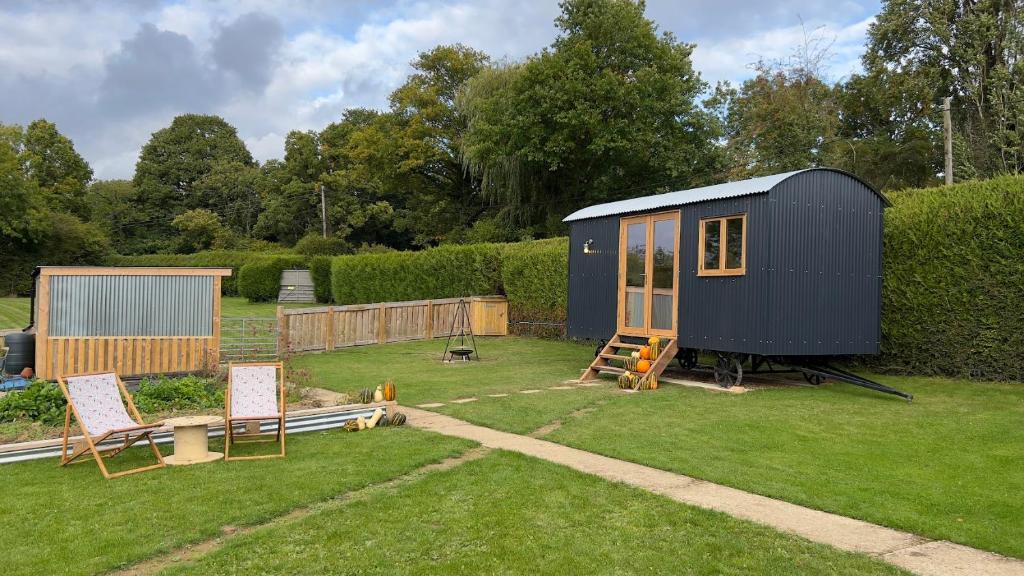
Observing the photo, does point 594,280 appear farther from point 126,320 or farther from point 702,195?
point 126,320

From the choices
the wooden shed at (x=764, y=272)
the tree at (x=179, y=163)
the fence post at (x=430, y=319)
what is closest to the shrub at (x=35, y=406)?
the wooden shed at (x=764, y=272)

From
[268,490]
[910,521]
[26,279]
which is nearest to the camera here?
[910,521]

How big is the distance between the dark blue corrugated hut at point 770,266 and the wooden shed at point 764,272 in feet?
0.06

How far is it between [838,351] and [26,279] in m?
51.3

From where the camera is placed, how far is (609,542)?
4.46 metres

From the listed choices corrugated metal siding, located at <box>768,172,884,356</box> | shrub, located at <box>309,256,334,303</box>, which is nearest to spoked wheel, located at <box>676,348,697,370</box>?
corrugated metal siding, located at <box>768,172,884,356</box>

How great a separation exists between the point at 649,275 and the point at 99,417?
912cm

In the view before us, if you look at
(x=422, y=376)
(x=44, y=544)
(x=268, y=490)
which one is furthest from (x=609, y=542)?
(x=422, y=376)

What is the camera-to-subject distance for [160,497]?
551 centimetres

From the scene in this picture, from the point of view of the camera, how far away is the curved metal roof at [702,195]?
11.1m

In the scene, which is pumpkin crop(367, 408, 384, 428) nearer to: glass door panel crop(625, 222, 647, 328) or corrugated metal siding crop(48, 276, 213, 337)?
corrugated metal siding crop(48, 276, 213, 337)

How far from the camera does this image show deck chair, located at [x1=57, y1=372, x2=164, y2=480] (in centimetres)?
654

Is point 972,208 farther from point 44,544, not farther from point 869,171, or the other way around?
point 869,171

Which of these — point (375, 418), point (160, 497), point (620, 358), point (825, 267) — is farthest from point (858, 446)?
point (160, 497)
